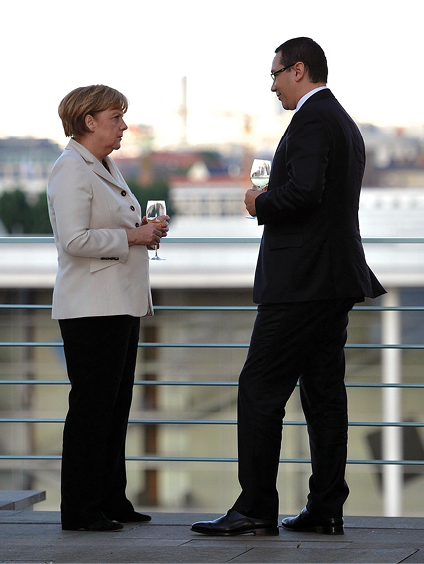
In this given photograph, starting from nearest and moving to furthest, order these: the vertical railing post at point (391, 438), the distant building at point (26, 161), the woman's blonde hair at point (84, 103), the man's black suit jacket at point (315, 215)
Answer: the man's black suit jacket at point (315, 215) → the woman's blonde hair at point (84, 103) → the vertical railing post at point (391, 438) → the distant building at point (26, 161)

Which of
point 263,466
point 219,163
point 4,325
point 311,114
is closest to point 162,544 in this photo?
point 263,466

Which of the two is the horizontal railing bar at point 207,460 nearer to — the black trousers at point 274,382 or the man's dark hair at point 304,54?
the black trousers at point 274,382

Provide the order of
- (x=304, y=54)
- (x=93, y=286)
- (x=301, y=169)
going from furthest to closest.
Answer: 1. (x=93, y=286)
2. (x=304, y=54)
3. (x=301, y=169)

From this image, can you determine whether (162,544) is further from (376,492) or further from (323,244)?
(376,492)

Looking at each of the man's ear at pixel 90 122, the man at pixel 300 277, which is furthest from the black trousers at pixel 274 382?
the man's ear at pixel 90 122

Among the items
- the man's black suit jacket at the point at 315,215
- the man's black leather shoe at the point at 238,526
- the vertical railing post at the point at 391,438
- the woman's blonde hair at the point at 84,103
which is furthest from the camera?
the vertical railing post at the point at 391,438

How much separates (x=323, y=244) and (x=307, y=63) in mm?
500

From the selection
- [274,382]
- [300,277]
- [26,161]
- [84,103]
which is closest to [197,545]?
[274,382]

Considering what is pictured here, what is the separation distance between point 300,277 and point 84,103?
0.80 m

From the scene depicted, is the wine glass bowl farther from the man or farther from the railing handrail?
the railing handrail

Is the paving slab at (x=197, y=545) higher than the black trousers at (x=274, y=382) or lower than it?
lower

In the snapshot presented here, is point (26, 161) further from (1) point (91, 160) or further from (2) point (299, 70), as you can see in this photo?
(2) point (299, 70)

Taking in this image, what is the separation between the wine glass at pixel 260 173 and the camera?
8.81ft

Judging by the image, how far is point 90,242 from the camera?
262 centimetres
